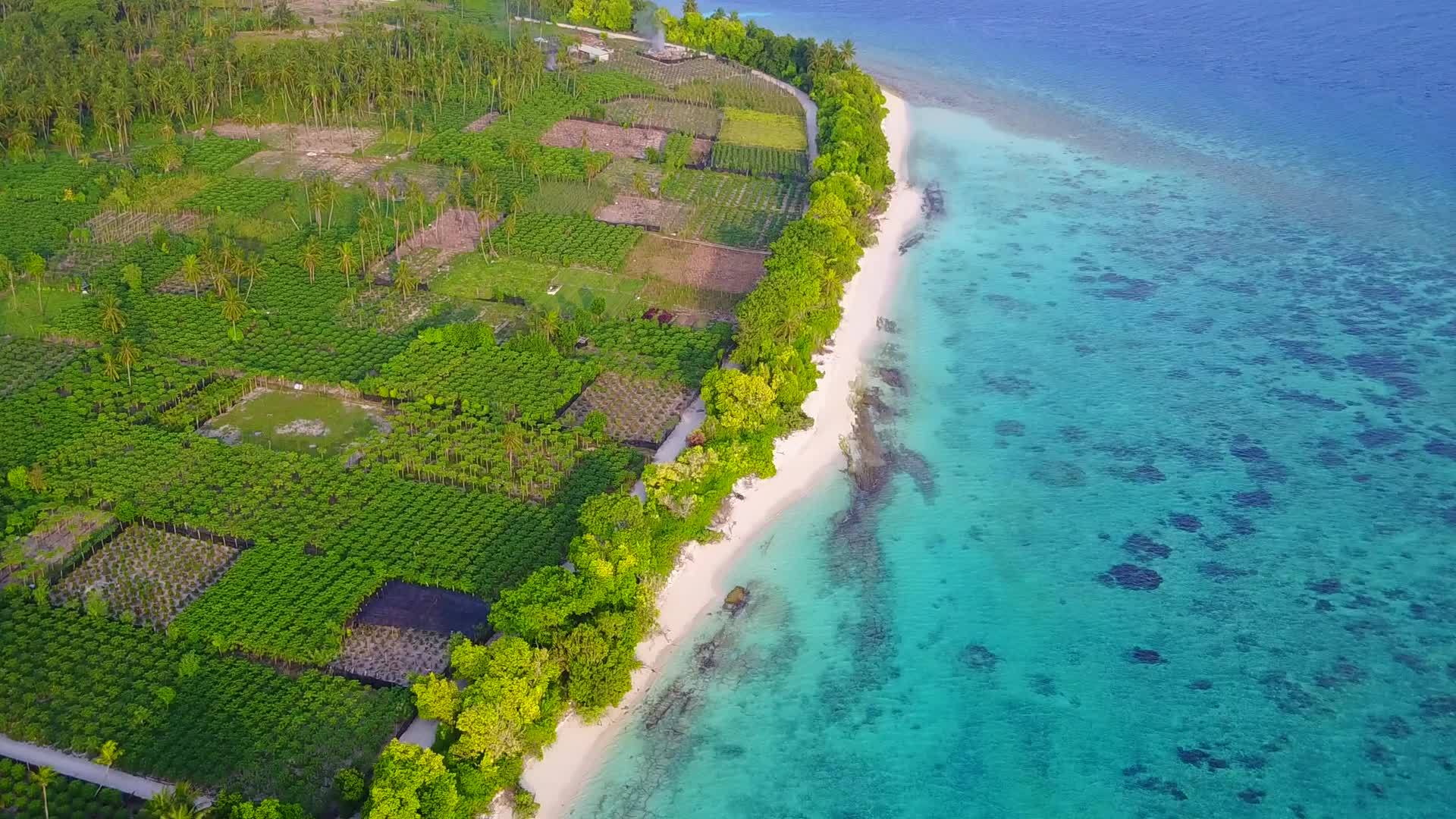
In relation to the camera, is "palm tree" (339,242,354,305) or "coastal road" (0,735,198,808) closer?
"coastal road" (0,735,198,808)

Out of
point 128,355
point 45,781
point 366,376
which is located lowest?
point 45,781

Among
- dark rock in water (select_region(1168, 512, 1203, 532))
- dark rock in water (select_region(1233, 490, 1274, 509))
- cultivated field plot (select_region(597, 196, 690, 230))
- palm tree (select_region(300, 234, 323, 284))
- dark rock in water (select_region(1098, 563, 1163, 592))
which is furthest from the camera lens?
cultivated field plot (select_region(597, 196, 690, 230))

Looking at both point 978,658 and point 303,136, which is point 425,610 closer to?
point 978,658

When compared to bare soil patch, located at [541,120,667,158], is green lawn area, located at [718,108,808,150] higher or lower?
higher

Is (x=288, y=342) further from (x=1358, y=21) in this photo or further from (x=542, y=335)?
(x=1358, y=21)

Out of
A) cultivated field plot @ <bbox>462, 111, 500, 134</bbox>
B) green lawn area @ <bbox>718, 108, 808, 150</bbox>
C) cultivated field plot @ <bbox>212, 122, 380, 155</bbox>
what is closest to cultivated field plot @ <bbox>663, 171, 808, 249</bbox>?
green lawn area @ <bbox>718, 108, 808, 150</bbox>

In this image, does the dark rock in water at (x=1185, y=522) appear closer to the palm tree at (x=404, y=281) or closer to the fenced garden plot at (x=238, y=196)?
the palm tree at (x=404, y=281)

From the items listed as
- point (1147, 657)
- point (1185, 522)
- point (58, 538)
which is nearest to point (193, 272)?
point (58, 538)

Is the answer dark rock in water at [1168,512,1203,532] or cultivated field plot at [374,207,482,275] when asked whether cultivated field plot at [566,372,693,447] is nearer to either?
cultivated field plot at [374,207,482,275]
